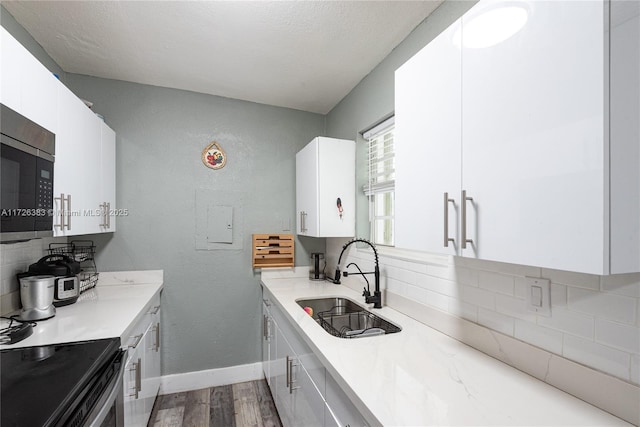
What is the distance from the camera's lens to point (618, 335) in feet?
2.83

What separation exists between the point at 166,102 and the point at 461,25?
237cm

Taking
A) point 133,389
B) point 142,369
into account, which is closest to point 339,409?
point 133,389

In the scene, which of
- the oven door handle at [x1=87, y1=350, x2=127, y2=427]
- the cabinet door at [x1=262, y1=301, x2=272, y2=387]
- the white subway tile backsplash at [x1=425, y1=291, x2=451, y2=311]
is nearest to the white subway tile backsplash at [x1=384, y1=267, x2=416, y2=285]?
the white subway tile backsplash at [x1=425, y1=291, x2=451, y2=311]

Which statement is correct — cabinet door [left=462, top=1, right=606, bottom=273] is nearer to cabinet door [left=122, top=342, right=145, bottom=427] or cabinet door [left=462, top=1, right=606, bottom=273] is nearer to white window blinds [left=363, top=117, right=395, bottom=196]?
white window blinds [left=363, top=117, right=395, bottom=196]

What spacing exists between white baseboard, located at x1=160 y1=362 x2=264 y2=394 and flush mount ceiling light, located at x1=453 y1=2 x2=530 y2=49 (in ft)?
9.34

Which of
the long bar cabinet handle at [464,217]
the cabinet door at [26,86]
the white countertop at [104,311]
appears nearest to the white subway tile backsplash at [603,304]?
the long bar cabinet handle at [464,217]

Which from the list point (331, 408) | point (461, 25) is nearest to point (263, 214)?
point (331, 408)

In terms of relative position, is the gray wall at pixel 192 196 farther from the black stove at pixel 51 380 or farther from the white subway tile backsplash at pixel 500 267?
the white subway tile backsplash at pixel 500 267

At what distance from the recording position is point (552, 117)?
2.45 ft

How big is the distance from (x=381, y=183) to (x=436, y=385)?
1.47 m

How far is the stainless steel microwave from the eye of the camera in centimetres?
109

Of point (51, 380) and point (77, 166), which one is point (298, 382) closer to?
point (51, 380)

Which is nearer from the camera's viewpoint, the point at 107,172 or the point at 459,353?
the point at 459,353

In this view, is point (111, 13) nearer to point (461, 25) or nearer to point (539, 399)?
point (461, 25)
